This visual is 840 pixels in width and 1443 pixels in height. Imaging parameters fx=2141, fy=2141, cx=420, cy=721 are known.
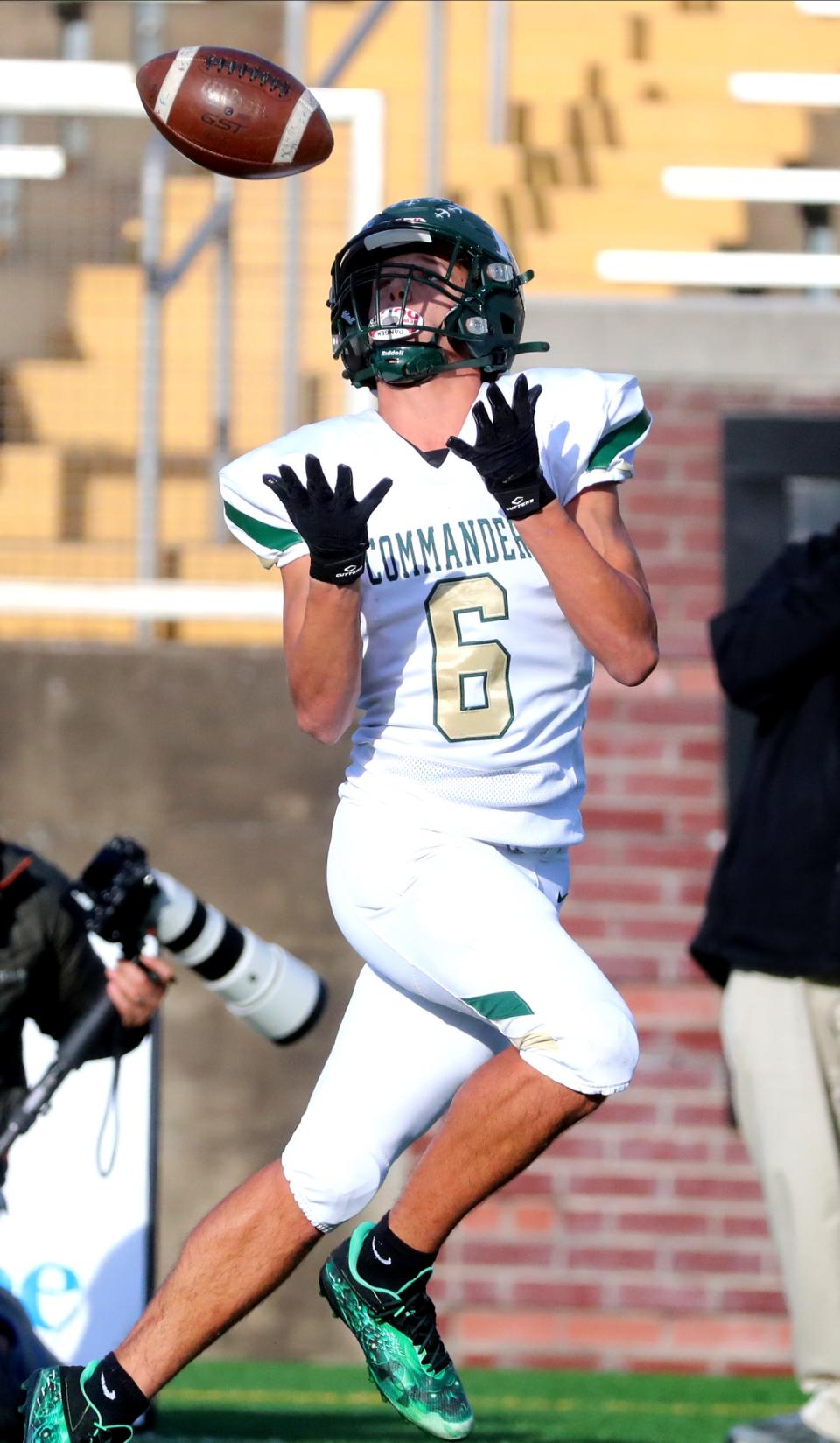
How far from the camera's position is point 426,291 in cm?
348

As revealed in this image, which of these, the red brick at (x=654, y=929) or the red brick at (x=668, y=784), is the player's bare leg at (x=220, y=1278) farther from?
the red brick at (x=668, y=784)

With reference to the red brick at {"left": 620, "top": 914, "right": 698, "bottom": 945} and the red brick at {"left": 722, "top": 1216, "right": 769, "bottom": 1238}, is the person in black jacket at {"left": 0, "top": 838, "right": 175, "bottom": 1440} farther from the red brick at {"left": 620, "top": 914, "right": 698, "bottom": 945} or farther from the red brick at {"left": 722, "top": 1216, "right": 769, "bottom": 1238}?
the red brick at {"left": 722, "top": 1216, "right": 769, "bottom": 1238}

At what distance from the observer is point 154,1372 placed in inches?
133

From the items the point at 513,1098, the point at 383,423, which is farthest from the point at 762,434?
the point at 513,1098

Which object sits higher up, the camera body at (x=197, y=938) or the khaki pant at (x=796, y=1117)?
the camera body at (x=197, y=938)

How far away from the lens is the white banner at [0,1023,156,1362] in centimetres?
546

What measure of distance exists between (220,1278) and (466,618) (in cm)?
111

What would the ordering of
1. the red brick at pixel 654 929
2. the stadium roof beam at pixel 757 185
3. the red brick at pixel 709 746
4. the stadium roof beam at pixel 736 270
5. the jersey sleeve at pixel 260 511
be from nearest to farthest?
the jersey sleeve at pixel 260 511 → the red brick at pixel 654 929 → the red brick at pixel 709 746 → the stadium roof beam at pixel 736 270 → the stadium roof beam at pixel 757 185

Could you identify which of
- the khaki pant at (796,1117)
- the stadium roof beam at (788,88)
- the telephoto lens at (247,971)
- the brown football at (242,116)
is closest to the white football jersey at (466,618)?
the brown football at (242,116)

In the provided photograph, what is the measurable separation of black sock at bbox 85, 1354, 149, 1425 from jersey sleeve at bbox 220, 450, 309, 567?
132 cm

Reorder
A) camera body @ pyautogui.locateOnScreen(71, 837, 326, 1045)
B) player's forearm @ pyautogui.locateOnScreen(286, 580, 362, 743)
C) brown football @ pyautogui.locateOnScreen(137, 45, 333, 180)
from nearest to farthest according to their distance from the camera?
player's forearm @ pyautogui.locateOnScreen(286, 580, 362, 743) < brown football @ pyautogui.locateOnScreen(137, 45, 333, 180) < camera body @ pyautogui.locateOnScreen(71, 837, 326, 1045)

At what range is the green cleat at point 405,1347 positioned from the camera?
332cm

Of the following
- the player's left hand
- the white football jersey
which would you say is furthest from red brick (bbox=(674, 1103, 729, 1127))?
the white football jersey

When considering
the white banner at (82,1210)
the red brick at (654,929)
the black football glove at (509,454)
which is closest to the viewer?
Answer: the black football glove at (509,454)
